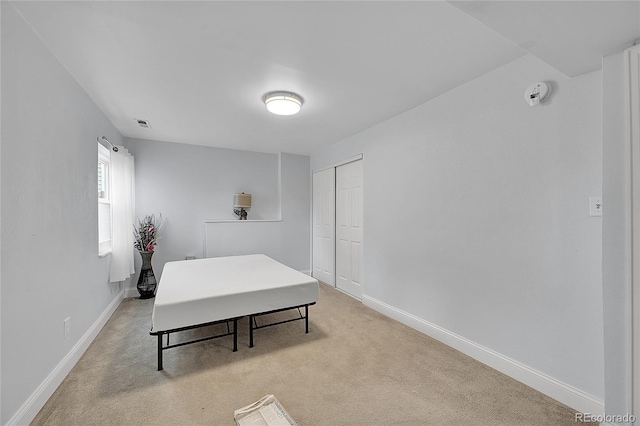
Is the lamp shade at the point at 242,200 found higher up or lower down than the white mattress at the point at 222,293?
higher up

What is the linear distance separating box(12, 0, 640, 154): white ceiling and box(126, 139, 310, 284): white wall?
153 cm

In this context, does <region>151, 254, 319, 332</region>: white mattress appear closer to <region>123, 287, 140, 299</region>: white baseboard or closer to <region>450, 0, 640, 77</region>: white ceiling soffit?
<region>123, 287, 140, 299</region>: white baseboard

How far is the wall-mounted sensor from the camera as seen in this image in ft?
5.80

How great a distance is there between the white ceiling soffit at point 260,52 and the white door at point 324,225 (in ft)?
5.64

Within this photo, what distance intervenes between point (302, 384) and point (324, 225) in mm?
3016

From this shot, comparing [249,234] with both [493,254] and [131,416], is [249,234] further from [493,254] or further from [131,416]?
[493,254]

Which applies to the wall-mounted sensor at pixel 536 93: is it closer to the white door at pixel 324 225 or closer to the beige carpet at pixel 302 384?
the beige carpet at pixel 302 384

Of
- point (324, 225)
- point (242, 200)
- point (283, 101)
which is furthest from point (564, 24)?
point (242, 200)

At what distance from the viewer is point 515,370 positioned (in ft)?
6.41

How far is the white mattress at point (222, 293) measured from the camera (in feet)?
6.57

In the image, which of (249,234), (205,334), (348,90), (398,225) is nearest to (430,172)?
(398,225)

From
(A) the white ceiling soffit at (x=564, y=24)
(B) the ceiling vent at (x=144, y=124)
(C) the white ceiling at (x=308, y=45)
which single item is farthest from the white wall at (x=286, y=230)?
(A) the white ceiling soffit at (x=564, y=24)

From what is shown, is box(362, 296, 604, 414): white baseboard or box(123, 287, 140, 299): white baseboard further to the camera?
box(123, 287, 140, 299): white baseboard

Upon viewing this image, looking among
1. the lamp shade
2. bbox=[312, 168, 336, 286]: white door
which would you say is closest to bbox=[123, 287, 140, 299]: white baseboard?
the lamp shade
